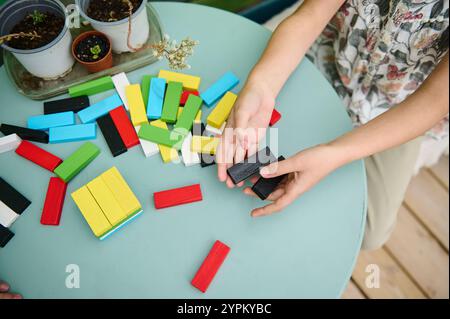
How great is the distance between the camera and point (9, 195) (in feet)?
2.68

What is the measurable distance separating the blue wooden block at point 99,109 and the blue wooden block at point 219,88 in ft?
0.68

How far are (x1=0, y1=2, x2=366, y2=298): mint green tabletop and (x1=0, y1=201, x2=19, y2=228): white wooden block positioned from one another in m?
0.01

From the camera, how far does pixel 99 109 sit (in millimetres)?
893

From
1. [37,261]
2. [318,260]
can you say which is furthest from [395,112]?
[37,261]

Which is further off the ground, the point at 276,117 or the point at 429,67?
the point at 429,67

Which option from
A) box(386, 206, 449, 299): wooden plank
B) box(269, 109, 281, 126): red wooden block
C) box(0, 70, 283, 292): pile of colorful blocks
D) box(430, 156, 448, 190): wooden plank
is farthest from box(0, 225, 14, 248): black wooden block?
box(430, 156, 448, 190): wooden plank

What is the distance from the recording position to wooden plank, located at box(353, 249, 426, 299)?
142 centimetres

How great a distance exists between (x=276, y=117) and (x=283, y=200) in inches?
8.7

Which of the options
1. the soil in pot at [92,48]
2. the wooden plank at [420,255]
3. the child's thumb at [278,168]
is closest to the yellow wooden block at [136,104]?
the soil in pot at [92,48]

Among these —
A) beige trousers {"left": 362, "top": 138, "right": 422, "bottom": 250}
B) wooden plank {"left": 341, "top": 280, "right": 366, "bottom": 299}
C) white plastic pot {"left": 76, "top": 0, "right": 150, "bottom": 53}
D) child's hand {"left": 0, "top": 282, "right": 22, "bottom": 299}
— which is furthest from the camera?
wooden plank {"left": 341, "top": 280, "right": 366, "bottom": 299}

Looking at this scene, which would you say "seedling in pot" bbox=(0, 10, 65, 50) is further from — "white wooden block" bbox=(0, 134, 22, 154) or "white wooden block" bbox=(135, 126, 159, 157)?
"white wooden block" bbox=(135, 126, 159, 157)
